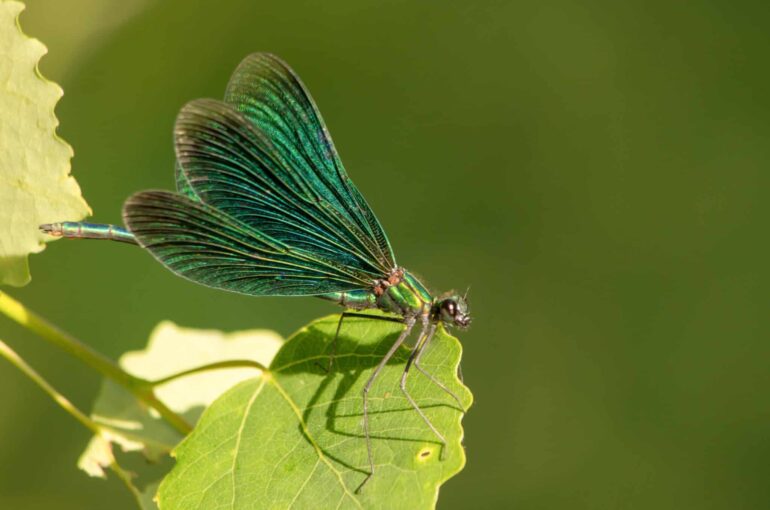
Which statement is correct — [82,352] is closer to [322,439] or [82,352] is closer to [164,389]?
[322,439]

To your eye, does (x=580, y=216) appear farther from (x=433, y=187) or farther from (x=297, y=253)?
(x=297, y=253)

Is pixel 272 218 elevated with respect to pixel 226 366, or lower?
elevated

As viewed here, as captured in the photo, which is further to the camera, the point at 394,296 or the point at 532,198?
the point at 532,198

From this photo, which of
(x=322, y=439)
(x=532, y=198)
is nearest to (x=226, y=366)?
(x=322, y=439)

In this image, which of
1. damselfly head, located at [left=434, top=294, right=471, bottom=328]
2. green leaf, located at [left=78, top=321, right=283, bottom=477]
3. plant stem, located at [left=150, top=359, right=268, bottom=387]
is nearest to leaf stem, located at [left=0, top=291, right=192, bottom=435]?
plant stem, located at [left=150, top=359, right=268, bottom=387]

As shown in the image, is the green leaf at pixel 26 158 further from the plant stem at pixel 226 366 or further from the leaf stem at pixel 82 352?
the plant stem at pixel 226 366

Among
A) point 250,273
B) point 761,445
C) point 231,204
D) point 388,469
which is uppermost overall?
point 761,445

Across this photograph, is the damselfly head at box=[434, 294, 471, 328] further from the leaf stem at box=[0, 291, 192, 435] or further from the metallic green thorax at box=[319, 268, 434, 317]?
the leaf stem at box=[0, 291, 192, 435]

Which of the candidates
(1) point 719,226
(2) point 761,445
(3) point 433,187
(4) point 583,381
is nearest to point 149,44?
(3) point 433,187
